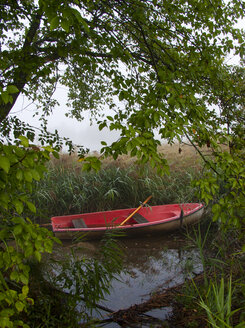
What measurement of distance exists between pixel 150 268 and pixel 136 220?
2018mm

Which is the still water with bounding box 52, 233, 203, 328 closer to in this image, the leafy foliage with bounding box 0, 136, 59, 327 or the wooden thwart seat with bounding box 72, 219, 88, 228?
the wooden thwart seat with bounding box 72, 219, 88, 228

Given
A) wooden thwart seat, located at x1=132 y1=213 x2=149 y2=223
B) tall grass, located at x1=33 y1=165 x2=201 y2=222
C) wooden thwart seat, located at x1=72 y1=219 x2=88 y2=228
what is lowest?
wooden thwart seat, located at x1=132 y1=213 x2=149 y2=223

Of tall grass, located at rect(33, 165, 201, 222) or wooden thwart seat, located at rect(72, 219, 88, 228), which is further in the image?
tall grass, located at rect(33, 165, 201, 222)

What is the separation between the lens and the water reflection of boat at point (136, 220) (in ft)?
21.8

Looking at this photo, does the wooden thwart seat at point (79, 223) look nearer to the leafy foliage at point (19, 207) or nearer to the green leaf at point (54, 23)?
the leafy foliage at point (19, 207)

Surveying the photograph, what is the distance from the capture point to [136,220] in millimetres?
7344

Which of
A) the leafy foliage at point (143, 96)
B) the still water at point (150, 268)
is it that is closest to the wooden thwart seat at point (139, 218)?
the still water at point (150, 268)

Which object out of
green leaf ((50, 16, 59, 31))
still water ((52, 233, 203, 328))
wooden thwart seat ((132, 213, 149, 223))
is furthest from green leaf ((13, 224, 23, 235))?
wooden thwart seat ((132, 213, 149, 223))

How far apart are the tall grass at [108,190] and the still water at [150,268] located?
61.4 inches

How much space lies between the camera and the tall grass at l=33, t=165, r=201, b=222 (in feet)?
27.2

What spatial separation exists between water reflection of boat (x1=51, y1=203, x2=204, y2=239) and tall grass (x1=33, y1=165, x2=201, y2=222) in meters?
0.60

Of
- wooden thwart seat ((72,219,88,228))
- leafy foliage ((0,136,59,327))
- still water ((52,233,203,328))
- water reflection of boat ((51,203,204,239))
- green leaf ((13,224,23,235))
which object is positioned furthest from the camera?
wooden thwart seat ((72,219,88,228))

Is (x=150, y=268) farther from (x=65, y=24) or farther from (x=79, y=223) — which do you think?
(x=65, y=24)

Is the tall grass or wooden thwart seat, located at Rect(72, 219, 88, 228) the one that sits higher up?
the tall grass
